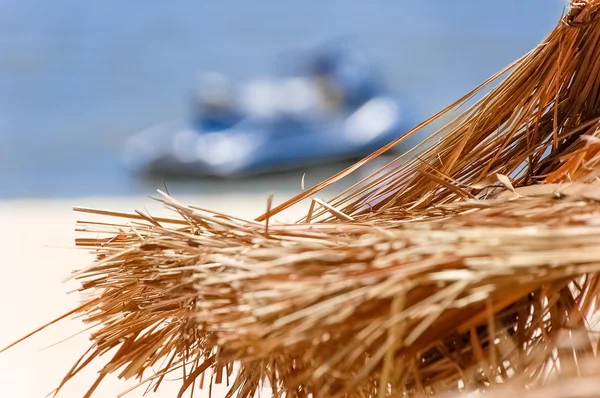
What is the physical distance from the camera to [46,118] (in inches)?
184

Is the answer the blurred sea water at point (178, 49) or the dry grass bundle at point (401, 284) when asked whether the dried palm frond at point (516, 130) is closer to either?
the dry grass bundle at point (401, 284)

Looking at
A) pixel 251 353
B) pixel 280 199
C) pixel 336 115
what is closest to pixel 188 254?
pixel 251 353

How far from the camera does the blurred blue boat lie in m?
3.67

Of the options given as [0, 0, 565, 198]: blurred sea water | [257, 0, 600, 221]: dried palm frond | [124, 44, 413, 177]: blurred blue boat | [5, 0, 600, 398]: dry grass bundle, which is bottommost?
Result: [5, 0, 600, 398]: dry grass bundle

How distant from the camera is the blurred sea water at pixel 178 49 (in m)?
4.66

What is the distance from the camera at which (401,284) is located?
34 centimetres

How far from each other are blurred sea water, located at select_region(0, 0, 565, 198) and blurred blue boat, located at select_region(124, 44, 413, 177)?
47 cm

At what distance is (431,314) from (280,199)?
8.07 feet

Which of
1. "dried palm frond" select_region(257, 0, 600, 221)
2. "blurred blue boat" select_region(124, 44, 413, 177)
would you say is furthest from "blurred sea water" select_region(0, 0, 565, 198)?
"dried palm frond" select_region(257, 0, 600, 221)

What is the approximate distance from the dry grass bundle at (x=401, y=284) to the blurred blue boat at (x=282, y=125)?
302 cm

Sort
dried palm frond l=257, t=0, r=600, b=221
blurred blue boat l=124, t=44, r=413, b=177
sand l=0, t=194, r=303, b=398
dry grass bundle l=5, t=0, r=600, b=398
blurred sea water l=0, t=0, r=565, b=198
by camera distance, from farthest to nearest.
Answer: blurred sea water l=0, t=0, r=565, b=198 → blurred blue boat l=124, t=44, r=413, b=177 → sand l=0, t=194, r=303, b=398 → dried palm frond l=257, t=0, r=600, b=221 → dry grass bundle l=5, t=0, r=600, b=398

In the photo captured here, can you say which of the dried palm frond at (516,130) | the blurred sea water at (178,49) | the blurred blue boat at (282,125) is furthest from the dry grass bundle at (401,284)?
the blurred sea water at (178,49)

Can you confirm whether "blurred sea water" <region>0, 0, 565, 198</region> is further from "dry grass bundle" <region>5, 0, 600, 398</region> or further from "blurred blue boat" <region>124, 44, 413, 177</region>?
"dry grass bundle" <region>5, 0, 600, 398</region>

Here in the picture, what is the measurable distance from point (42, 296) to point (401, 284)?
1.33 meters
